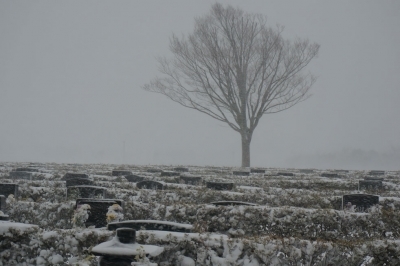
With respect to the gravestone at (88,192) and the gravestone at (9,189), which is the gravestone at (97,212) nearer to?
the gravestone at (88,192)

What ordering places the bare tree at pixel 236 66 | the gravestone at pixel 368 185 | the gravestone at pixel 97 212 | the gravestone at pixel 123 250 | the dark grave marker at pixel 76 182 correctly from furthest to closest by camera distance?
the bare tree at pixel 236 66 → the gravestone at pixel 368 185 → the dark grave marker at pixel 76 182 → the gravestone at pixel 97 212 → the gravestone at pixel 123 250

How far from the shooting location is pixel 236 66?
88.0 ft

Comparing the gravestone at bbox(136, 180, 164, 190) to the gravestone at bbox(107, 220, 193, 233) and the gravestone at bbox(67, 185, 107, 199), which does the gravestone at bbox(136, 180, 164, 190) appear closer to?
the gravestone at bbox(67, 185, 107, 199)

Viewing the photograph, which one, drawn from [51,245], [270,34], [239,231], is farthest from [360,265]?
[270,34]

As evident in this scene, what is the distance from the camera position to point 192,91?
89.8 ft

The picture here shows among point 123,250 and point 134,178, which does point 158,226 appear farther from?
point 134,178

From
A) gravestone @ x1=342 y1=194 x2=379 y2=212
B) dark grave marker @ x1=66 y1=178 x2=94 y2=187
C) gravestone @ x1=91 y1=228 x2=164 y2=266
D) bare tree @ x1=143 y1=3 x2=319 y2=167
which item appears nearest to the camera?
gravestone @ x1=91 y1=228 x2=164 y2=266

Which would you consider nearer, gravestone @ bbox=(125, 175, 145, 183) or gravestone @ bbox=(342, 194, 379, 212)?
gravestone @ bbox=(342, 194, 379, 212)

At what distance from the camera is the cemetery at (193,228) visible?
14.4ft

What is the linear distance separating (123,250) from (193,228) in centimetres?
157

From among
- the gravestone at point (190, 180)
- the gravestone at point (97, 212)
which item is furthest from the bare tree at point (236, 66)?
the gravestone at point (97, 212)

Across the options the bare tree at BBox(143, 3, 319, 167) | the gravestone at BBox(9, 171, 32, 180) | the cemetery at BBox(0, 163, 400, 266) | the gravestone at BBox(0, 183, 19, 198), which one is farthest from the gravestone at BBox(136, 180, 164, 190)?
the bare tree at BBox(143, 3, 319, 167)

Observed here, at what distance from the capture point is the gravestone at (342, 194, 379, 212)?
27.6 ft

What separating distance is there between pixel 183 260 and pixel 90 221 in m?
2.52
